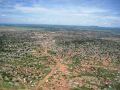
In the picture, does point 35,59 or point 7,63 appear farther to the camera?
point 35,59

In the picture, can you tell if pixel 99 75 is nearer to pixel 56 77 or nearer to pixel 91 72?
pixel 91 72

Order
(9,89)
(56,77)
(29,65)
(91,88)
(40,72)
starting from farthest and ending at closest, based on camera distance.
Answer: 1. (29,65)
2. (40,72)
3. (56,77)
4. (91,88)
5. (9,89)

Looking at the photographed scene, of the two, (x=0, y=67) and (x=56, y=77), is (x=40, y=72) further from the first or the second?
(x=0, y=67)

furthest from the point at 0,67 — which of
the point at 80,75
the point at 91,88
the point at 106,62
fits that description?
the point at 106,62

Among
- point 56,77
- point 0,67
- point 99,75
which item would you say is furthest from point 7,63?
point 99,75

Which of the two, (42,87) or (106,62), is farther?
(106,62)

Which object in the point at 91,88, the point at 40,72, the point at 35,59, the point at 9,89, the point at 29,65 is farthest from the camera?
the point at 35,59

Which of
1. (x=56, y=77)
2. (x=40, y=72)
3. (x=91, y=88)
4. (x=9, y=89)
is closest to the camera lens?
(x=9, y=89)

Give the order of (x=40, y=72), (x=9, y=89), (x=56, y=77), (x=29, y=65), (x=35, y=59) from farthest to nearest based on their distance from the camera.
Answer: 1. (x=35, y=59)
2. (x=29, y=65)
3. (x=40, y=72)
4. (x=56, y=77)
5. (x=9, y=89)
